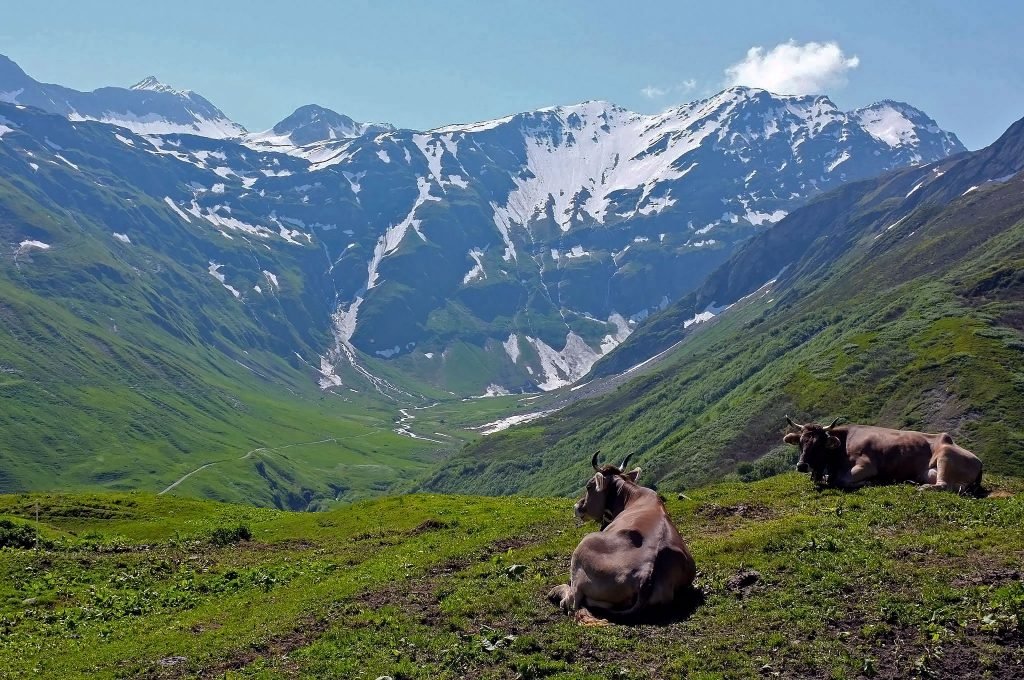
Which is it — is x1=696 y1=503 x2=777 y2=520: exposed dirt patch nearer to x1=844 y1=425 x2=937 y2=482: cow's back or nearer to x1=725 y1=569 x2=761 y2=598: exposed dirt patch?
x1=844 y1=425 x2=937 y2=482: cow's back

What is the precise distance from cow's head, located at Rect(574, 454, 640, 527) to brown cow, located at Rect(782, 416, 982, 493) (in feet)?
29.7

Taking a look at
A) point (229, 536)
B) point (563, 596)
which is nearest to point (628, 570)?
point (563, 596)

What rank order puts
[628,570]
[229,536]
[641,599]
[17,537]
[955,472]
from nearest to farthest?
[641,599] < [628,570] < [955,472] < [17,537] < [229,536]

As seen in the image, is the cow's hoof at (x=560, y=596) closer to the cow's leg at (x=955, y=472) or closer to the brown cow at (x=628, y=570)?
the brown cow at (x=628, y=570)

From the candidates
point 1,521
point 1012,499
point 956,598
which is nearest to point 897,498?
point 1012,499

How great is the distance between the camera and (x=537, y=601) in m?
20.2

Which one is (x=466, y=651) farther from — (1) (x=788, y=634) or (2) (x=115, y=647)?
(2) (x=115, y=647)

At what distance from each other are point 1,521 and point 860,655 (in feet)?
122

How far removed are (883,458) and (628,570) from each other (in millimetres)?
14745

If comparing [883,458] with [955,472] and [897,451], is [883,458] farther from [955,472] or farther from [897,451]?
[955,472]

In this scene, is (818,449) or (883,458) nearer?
(883,458)

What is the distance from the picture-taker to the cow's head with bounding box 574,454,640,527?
24906 millimetres

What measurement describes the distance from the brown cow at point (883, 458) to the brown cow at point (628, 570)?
11.6m

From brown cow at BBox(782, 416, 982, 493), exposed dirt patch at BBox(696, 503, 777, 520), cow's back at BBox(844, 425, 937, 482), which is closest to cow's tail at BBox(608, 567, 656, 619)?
exposed dirt patch at BBox(696, 503, 777, 520)
